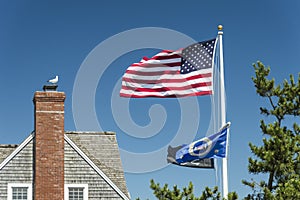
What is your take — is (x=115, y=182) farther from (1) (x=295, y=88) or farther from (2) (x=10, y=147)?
(1) (x=295, y=88)

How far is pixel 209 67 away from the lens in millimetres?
18891

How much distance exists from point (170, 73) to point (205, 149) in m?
2.25

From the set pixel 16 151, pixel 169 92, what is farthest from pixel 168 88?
pixel 16 151

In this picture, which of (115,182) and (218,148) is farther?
(115,182)

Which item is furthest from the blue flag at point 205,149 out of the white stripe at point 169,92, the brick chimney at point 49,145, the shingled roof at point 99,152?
the shingled roof at point 99,152

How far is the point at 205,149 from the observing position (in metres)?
18.7

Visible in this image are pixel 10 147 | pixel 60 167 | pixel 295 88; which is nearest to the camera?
pixel 295 88

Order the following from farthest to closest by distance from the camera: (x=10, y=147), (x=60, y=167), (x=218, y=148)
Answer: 1. (x=10, y=147)
2. (x=60, y=167)
3. (x=218, y=148)

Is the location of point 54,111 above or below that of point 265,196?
above

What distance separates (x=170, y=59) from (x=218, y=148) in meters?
2.76

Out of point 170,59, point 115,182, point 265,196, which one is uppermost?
point 170,59

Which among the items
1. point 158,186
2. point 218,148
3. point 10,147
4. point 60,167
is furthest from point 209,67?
point 10,147

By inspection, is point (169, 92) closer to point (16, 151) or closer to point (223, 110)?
point (223, 110)

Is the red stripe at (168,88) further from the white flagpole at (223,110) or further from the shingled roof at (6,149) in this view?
the shingled roof at (6,149)
